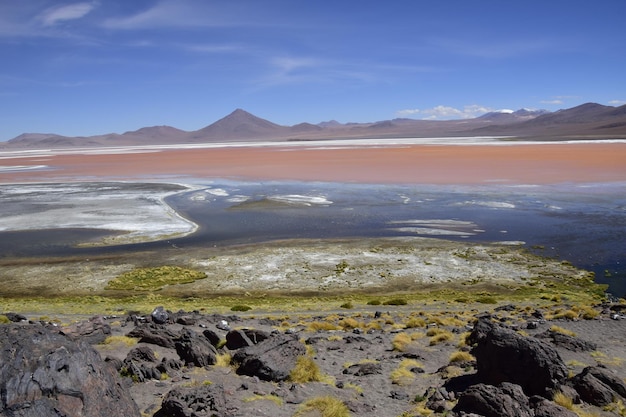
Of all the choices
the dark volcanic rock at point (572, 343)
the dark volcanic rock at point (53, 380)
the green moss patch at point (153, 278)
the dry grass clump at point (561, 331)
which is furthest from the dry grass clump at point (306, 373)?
the green moss patch at point (153, 278)

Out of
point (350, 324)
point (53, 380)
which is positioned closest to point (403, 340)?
point (350, 324)

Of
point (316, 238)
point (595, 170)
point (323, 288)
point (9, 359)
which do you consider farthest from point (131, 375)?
point (595, 170)

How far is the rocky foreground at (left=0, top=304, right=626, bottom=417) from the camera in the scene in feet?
19.4

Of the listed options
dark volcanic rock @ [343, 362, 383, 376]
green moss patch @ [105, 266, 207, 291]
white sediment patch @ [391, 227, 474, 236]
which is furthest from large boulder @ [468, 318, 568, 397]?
white sediment patch @ [391, 227, 474, 236]

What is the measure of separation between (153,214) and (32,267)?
11.6m

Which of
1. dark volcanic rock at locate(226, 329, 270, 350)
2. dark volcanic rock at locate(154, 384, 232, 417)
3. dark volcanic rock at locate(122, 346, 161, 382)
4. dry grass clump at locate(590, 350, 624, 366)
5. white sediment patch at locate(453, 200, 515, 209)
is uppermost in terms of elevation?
dark volcanic rock at locate(154, 384, 232, 417)

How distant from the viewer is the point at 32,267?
22875 millimetres

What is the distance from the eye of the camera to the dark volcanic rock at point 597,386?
7.83 m

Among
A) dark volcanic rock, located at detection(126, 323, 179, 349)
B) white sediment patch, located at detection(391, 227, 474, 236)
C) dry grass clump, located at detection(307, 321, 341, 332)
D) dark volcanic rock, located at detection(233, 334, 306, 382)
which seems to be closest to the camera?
dark volcanic rock, located at detection(233, 334, 306, 382)

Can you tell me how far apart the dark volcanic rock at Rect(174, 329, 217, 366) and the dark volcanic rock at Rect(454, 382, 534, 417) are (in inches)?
176

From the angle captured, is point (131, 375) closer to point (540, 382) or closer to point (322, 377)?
point (322, 377)

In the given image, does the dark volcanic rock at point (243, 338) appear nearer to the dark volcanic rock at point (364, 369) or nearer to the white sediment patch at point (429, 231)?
the dark volcanic rock at point (364, 369)

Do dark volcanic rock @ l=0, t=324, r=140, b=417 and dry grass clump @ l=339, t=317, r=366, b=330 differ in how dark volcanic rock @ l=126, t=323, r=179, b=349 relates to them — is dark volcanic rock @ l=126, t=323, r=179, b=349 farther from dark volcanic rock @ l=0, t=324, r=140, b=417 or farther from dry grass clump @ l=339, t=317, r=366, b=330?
dry grass clump @ l=339, t=317, r=366, b=330

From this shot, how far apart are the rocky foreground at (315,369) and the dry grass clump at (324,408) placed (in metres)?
0.02
